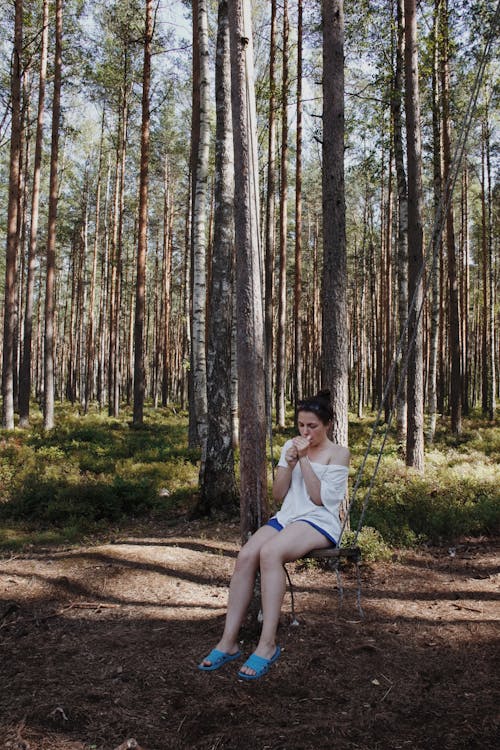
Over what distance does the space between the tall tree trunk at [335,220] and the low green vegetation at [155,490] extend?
6.06 ft

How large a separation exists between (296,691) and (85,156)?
26.9 m

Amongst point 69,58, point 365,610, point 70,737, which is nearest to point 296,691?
point 70,737

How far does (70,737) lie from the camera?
2697 millimetres

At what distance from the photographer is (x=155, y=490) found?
29.9 ft

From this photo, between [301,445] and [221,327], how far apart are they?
14.4 ft

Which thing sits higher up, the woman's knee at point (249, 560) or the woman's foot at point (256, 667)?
the woman's knee at point (249, 560)

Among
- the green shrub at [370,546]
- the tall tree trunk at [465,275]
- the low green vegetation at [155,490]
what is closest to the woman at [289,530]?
the green shrub at [370,546]

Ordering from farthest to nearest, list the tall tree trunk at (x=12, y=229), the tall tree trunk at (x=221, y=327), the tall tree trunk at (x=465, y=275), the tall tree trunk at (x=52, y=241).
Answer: the tall tree trunk at (x=465, y=275) → the tall tree trunk at (x=52, y=241) → the tall tree trunk at (x=12, y=229) → the tall tree trunk at (x=221, y=327)

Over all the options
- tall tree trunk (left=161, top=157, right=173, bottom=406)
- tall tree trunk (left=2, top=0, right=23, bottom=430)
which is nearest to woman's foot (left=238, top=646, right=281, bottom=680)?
tall tree trunk (left=2, top=0, right=23, bottom=430)

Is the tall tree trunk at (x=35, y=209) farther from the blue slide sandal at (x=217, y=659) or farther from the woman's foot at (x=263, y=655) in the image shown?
the woman's foot at (x=263, y=655)

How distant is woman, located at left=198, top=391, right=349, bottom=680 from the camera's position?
3.33 m

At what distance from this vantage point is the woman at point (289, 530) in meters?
3.33

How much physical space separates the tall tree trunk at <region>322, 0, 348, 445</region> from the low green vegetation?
185cm

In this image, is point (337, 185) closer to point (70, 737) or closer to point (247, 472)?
point (247, 472)
